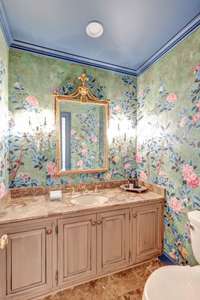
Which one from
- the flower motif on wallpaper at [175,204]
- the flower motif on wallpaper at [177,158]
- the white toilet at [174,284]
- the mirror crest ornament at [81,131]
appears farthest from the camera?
the mirror crest ornament at [81,131]

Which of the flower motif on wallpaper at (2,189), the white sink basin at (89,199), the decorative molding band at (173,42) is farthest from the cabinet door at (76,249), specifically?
the decorative molding band at (173,42)

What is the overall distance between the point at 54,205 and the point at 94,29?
5.68ft

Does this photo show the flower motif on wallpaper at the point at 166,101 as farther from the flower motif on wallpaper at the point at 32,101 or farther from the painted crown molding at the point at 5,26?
the painted crown molding at the point at 5,26

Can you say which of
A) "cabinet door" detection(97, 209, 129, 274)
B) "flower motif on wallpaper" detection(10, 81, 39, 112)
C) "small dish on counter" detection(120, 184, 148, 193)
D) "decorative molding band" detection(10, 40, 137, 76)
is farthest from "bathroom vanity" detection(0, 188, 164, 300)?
"decorative molding band" detection(10, 40, 137, 76)

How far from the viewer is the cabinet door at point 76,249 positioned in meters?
1.51

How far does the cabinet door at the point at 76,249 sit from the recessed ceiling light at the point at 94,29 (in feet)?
5.81

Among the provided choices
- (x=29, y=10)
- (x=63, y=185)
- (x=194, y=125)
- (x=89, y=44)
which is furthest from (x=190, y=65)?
(x=63, y=185)

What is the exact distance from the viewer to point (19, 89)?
6.04 ft

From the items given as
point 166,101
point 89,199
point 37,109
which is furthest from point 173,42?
point 89,199

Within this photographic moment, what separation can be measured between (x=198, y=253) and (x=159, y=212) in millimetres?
617

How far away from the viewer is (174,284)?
107cm

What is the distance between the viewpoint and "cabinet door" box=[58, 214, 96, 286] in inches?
59.3

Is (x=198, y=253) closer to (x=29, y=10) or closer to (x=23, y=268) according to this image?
(x=23, y=268)

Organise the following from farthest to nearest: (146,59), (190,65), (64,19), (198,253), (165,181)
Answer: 1. (146,59)
2. (165,181)
3. (190,65)
4. (64,19)
5. (198,253)
